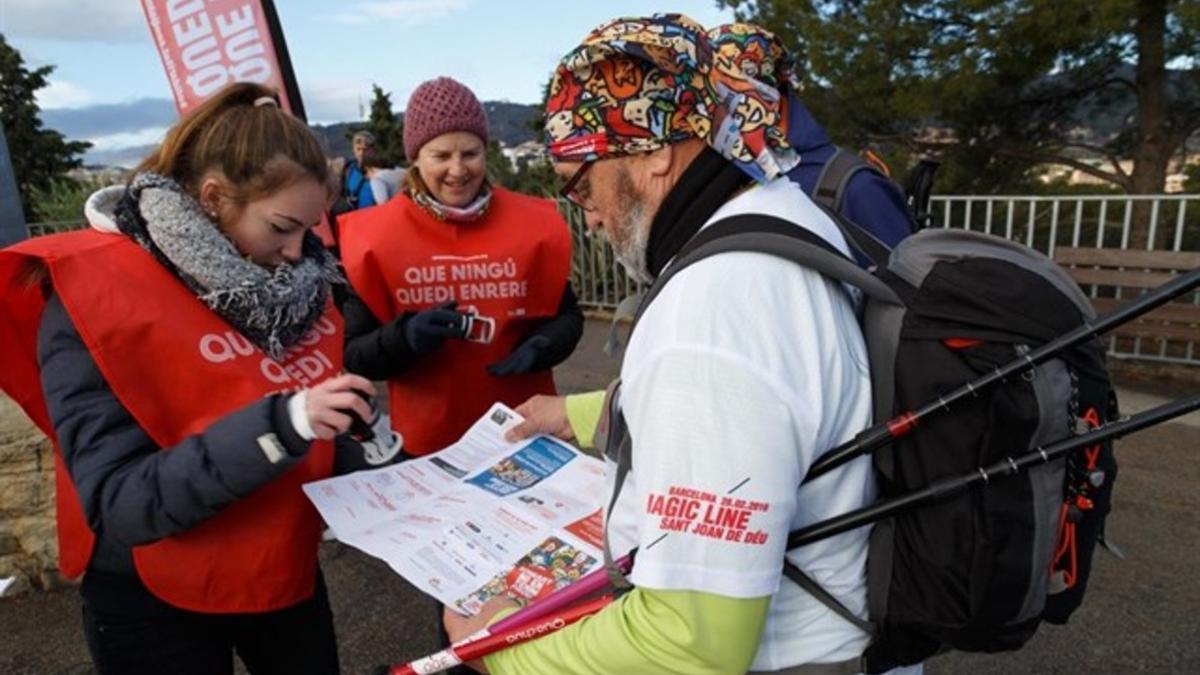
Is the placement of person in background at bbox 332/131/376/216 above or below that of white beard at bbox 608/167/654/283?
below

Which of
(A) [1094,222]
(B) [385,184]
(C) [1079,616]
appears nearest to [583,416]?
(C) [1079,616]

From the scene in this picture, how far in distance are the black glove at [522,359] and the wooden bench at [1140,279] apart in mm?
4653

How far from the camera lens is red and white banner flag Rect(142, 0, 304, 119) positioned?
5129mm

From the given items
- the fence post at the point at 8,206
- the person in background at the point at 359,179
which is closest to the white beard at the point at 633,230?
the fence post at the point at 8,206

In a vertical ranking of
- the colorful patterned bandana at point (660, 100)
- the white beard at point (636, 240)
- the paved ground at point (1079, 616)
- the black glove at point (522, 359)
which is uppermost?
the colorful patterned bandana at point (660, 100)

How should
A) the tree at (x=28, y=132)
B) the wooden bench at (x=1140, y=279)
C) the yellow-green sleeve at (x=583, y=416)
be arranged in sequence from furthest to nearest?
the tree at (x=28, y=132) → the wooden bench at (x=1140, y=279) → the yellow-green sleeve at (x=583, y=416)

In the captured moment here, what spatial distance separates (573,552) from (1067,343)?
831 millimetres

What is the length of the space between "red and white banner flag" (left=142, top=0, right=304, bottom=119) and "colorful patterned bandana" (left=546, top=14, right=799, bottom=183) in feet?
14.9

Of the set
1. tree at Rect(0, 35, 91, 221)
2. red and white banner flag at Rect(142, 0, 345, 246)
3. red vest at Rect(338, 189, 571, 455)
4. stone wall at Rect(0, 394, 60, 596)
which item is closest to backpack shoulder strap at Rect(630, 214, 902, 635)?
red vest at Rect(338, 189, 571, 455)

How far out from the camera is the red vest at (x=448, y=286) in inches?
104

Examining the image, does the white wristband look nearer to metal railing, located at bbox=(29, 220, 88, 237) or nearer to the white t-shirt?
the white t-shirt

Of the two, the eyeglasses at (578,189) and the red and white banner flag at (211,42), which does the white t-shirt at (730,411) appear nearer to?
the eyeglasses at (578,189)

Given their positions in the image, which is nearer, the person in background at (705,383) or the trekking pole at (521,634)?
the person in background at (705,383)

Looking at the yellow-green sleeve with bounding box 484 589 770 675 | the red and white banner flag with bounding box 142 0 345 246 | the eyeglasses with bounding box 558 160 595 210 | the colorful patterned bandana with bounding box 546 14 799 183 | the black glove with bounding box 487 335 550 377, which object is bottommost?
the black glove with bounding box 487 335 550 377
